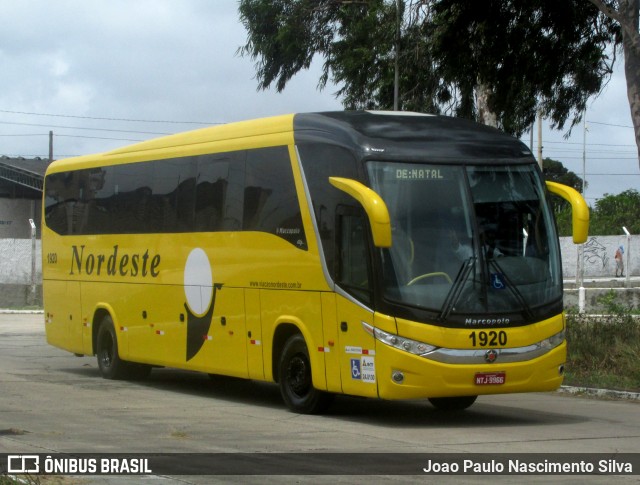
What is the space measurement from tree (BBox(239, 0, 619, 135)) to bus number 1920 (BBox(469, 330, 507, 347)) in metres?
9.29

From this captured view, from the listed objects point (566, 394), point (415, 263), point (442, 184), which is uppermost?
point (442, 184)

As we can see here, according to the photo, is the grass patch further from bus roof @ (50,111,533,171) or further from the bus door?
the bus door

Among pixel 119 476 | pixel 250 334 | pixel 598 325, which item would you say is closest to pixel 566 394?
pixel 598 325

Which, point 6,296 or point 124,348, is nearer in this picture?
point 124,348

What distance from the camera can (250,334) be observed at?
15.4 meters

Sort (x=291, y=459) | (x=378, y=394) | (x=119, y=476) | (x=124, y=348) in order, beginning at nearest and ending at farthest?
(x=119, y=476)
(x=291, y=459)
(x=378, y=394)
(x=124, y=348)

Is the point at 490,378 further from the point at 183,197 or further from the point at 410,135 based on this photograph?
the point at 183,197

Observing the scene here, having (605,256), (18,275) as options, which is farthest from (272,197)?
(605,256)

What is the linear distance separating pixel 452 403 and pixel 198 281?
13.0ft

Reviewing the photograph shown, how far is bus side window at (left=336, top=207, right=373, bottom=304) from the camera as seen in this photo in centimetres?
1317

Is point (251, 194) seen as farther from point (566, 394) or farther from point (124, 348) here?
point (566, 394)

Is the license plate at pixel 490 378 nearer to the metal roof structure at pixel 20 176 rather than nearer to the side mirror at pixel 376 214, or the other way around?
the side mirror at pixel 376 214

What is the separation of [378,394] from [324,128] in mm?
3284

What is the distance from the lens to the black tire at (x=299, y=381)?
14226 millimetres
